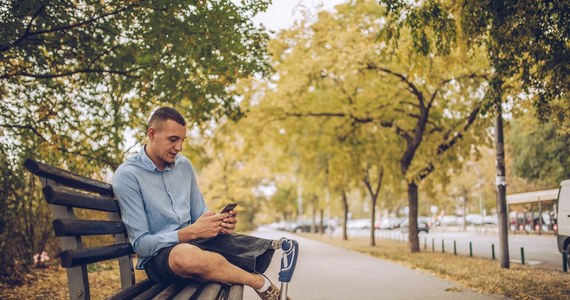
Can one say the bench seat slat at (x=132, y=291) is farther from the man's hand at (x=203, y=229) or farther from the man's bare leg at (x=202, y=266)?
the man's hand at (x=203, y=229)

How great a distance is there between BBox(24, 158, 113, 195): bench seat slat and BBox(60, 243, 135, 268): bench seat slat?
1.24 feet

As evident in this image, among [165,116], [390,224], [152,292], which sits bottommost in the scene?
[390,224]

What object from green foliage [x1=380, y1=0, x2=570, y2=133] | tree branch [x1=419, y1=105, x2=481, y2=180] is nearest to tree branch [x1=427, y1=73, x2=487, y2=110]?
tree branch [x1=419, y1=105, x2=481, y2=180]

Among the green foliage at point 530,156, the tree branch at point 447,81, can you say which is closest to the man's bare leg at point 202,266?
the tree branch at point 447,81

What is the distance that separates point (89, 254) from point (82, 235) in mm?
112

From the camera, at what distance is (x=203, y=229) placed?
3.40 meters

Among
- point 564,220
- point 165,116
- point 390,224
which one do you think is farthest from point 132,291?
point 390,224

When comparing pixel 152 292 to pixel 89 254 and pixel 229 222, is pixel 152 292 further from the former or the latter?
pixel 229 222

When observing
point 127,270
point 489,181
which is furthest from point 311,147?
point 489,181

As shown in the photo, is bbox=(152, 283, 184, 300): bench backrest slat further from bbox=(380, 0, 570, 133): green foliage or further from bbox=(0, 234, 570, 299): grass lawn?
bbox=(380, 0, 570, 133): green foliage

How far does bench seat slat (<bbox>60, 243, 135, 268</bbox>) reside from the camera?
257 cm

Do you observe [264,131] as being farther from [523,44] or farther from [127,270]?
[127,270]

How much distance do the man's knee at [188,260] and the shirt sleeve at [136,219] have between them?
0.52 ft

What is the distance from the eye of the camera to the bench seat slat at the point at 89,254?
2566 millimetres
